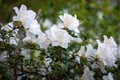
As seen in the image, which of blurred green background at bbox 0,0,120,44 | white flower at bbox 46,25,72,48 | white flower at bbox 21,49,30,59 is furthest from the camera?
blurred green background at bbox 0,0,120,44

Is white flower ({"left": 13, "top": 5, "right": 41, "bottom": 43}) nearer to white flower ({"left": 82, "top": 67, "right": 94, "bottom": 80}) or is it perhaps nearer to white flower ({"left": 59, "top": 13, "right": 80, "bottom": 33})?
white flower ({"left": 59, "top": 13, "right": 80, "bottom": 33})

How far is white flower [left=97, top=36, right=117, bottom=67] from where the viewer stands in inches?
53.3

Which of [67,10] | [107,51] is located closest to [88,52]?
[107,51]

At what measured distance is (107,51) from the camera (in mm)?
1353

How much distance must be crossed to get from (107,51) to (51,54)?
0.19m

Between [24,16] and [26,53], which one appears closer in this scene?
[24,16]

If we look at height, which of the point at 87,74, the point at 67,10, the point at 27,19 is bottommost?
the point at 87,74

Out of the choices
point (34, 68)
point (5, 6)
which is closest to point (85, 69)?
point (34, 68)

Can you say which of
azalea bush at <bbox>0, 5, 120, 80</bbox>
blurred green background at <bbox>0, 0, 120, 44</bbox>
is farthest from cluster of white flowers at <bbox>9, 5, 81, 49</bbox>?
blurred green background at <bbox>0, 0, 120, 44</bbox>

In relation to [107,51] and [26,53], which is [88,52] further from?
[26,53]

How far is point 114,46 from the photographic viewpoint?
1378 mm

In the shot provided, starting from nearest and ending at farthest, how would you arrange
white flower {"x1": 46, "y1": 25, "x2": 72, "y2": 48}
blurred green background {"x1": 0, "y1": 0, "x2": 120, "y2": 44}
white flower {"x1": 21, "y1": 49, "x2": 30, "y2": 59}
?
1. white flower {"x1": 46, "y1": 25, "x2": 72, "y2": 48}
2. white flower {"x1": 21, "y1": 49, "x2": 30, "y2": 59}
3. blurred green background {"x1": 0, "y1": 0, "x2": 120, "y2": 44}

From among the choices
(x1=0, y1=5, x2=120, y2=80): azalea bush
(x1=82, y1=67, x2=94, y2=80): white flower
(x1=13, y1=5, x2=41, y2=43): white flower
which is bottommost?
(x1=82, y1=67, x2=94, y2=80): white flower

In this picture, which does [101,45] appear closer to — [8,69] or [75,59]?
[75,59]
